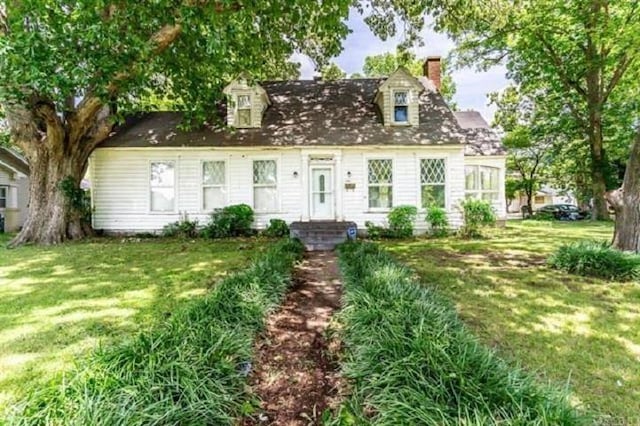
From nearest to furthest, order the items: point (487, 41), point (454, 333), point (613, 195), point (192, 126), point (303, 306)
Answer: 1. point (454, 333)
2. point (303, 306)
3. point (613, 195)
4. point (192, 126)
5. point (487, 41)

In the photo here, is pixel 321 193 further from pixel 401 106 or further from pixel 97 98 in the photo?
pixel 97 98

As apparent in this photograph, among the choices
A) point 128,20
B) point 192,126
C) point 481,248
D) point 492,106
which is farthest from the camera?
point 492,106

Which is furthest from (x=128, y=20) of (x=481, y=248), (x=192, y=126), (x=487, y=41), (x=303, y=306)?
(x=487, y=41)

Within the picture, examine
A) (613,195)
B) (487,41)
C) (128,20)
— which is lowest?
(613,195)

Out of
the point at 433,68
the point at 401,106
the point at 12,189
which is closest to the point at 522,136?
the point at 433,68

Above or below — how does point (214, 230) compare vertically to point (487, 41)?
below

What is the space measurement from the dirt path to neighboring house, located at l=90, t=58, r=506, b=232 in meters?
7.25

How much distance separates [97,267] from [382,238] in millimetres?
7818

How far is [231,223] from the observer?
11938 mm

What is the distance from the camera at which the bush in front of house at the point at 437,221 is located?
39.5 ft

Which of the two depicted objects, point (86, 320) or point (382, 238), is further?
point (382, 238)

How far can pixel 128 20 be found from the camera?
8211 mm

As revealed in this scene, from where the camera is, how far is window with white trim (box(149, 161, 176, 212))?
41.4ft

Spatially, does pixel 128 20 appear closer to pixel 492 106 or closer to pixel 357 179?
pixel 357 179
